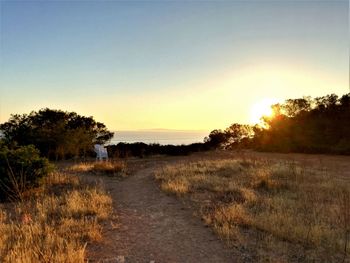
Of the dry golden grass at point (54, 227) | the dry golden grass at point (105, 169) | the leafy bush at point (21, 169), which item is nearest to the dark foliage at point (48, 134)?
the dry golden grass at point (105, 169)

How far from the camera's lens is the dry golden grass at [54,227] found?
17.0 feet

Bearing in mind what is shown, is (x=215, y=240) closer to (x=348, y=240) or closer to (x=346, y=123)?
(x=348, y=240)

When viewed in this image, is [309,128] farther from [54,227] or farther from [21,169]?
[54,227]

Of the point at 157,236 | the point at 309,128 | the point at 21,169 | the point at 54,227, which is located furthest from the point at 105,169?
the point at 309,128

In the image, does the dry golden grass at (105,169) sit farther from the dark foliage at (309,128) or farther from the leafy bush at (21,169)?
the dark foliage at (309,128)

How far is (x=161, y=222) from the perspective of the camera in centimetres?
732

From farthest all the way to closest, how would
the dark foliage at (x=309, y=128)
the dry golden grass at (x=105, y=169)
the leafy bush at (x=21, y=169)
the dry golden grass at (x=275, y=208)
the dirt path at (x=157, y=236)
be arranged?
1. the dark foliage at (x=309, y=128)
2. the dry golden grass at (x=105, y=169)
3. the leafy bush at (x=21, y=169)
4. the dry golden grass at (x=275, y=208)
5. the dirt path at (x=157, y=236)

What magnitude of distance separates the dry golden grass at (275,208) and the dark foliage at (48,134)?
9.61m

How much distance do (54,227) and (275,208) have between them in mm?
4297

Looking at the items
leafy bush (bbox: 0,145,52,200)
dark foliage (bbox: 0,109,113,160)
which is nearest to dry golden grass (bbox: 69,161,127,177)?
leafy bush (bbox: 0,145,52,200)

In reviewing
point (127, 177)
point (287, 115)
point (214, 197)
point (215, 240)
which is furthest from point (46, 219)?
point (287, 115)

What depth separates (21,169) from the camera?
9.88 meters

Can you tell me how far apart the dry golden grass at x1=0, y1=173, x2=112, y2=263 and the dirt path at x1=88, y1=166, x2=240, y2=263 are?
339 millimetres

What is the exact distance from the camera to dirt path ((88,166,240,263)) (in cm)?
564
